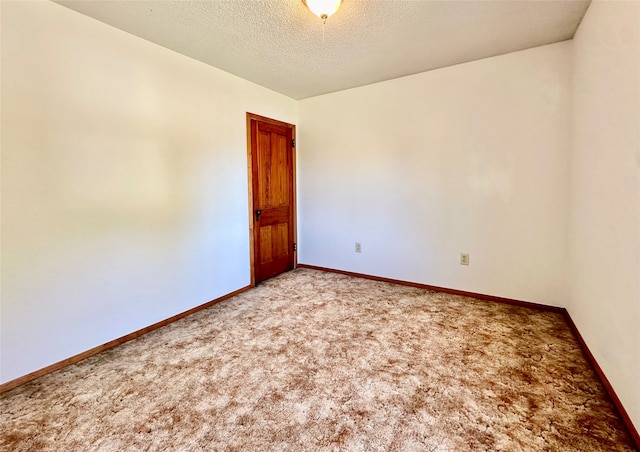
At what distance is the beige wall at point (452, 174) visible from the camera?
9.32 feet

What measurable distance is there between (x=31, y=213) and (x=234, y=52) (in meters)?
2.09

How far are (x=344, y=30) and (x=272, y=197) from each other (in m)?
2.25

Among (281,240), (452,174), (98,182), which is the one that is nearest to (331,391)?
(98,182)

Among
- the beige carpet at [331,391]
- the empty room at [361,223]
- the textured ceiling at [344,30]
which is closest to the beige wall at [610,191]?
the empty room at [361,223]

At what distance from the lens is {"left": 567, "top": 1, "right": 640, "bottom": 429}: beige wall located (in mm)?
1494

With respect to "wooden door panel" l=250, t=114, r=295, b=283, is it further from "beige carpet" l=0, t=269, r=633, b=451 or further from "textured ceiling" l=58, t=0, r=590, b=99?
"beige carpet" l=0, t=269, r=633, b=451

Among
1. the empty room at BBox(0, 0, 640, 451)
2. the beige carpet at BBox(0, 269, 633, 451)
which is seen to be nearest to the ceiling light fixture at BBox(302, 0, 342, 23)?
the empty room at BBox(0, 0, 640, 451)

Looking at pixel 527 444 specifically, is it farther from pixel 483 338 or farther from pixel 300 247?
pixel 300 247

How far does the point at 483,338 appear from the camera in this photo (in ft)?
8.00

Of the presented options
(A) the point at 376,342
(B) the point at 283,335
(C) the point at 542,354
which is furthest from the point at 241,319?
(C) the point at 542,354

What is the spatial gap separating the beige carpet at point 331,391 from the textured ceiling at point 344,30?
2535 millimetres

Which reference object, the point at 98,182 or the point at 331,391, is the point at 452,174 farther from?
the point at 98,182

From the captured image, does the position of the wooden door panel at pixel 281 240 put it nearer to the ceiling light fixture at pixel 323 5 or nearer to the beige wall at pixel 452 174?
the beige wall at pixel 452 174

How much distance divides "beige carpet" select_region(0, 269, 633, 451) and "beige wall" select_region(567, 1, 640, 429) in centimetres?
32
